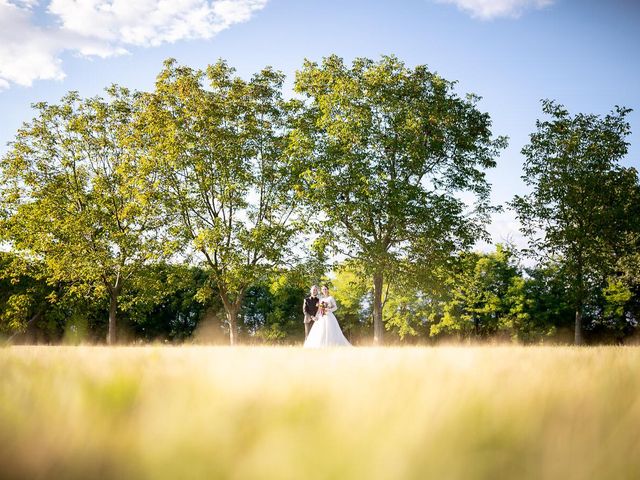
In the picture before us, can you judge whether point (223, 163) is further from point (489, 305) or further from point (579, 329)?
point (489, 305)

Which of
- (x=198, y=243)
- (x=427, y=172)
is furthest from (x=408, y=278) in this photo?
(x=198, y=243)

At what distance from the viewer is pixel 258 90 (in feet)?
96.4

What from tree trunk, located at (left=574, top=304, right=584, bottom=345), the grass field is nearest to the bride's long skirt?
the grass field

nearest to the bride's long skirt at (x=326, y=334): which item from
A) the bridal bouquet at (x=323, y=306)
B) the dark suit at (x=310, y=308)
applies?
the bridal bouquet at (x=323, y=306)

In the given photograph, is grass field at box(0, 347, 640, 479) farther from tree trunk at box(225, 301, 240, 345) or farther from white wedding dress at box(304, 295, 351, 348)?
tree trunk at box(225, 301, 240, 345)

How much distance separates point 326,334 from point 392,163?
11690 mm

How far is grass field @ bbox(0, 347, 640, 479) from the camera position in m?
1.43

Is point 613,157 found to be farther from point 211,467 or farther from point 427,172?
point 211,467

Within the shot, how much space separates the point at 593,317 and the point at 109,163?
171 feet

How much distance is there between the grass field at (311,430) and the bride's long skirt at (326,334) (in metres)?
15.5

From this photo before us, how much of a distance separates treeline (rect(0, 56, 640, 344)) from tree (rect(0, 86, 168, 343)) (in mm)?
109

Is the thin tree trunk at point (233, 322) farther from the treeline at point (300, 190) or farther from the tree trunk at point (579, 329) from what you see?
the tree trunk at point (579, 329)

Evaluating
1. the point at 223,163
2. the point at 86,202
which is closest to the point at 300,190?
the point at 223,163

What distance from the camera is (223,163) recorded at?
27969 mm
